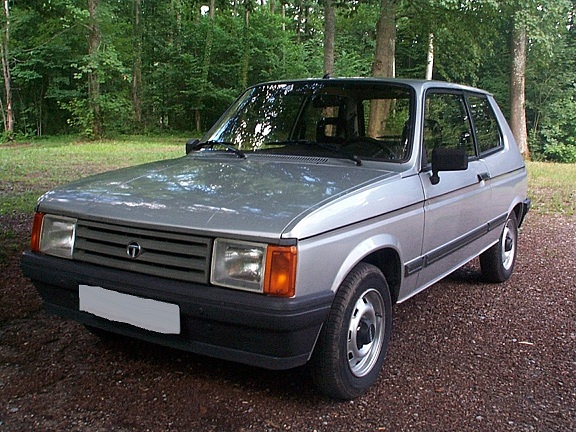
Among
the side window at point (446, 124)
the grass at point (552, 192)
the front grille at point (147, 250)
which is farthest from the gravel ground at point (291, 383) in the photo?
the grass at point (552, 192)

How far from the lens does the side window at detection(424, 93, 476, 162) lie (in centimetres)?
384

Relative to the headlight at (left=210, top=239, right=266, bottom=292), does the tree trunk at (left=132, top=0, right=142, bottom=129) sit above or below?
above

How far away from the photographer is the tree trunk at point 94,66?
72.2 ft

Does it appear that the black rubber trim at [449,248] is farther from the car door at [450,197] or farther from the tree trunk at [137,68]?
the tree trunk at [137,68]

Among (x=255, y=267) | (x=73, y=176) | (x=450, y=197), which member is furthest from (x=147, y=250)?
(x=73, y=176)

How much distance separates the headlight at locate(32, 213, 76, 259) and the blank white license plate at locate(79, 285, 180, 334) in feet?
0.84

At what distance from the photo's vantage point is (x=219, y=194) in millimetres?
2842

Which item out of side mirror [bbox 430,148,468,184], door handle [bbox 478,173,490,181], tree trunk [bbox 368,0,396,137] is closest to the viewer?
side mirror [bbox 430,148,468,184]

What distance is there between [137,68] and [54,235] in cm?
2929

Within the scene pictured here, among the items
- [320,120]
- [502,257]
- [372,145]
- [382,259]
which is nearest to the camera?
[382,259]

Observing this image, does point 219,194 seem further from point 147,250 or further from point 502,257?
point 502,257

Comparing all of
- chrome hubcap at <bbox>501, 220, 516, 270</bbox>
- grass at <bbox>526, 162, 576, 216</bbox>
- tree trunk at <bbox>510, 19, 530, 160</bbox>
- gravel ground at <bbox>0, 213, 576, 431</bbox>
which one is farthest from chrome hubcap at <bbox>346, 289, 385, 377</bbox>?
tree trunk at <bbox>510, 19, 530, 160</bbox>

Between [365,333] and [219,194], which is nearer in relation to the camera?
[219,194]

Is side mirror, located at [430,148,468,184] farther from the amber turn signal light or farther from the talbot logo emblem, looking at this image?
the talbot logo emblem
